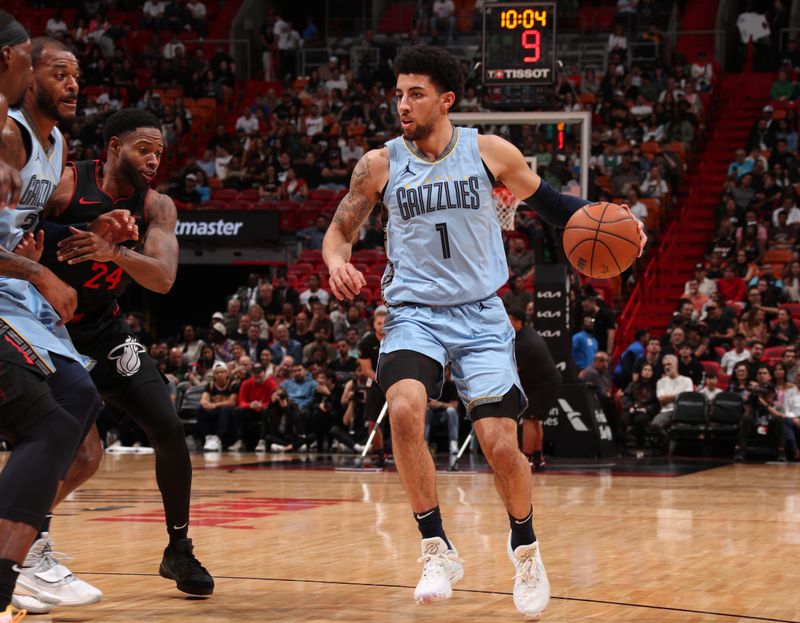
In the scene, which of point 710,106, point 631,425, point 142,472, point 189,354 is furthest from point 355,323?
point 710,106

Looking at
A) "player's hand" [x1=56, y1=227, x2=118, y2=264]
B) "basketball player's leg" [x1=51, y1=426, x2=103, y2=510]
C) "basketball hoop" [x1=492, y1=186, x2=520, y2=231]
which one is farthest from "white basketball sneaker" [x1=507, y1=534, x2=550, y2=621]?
"basketball hoop" [x1=492, y1=186, x2=520, y2=231]

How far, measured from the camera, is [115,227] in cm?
410

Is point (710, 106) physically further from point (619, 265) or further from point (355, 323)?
point (619, 265)

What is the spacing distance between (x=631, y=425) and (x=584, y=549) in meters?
8.50

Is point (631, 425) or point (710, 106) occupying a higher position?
point (710, 106)

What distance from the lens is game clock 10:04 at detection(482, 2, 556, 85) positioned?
13.0 m

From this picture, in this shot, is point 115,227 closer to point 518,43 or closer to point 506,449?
point 506,449

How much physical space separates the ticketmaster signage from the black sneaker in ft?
50.0

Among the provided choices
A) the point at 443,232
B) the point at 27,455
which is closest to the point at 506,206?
the point at 443,232

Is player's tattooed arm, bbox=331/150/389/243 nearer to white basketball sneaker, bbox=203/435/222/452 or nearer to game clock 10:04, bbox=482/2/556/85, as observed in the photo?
game clock 10:04, bbox=482/2/556/85

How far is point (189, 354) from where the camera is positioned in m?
17.7

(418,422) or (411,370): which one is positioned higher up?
(411,370)

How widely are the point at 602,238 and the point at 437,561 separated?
4.86ft

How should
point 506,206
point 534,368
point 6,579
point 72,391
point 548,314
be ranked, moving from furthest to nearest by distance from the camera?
point 548,314 < point 506,206 < point 534,368 < point 72,391 < point 6,579
